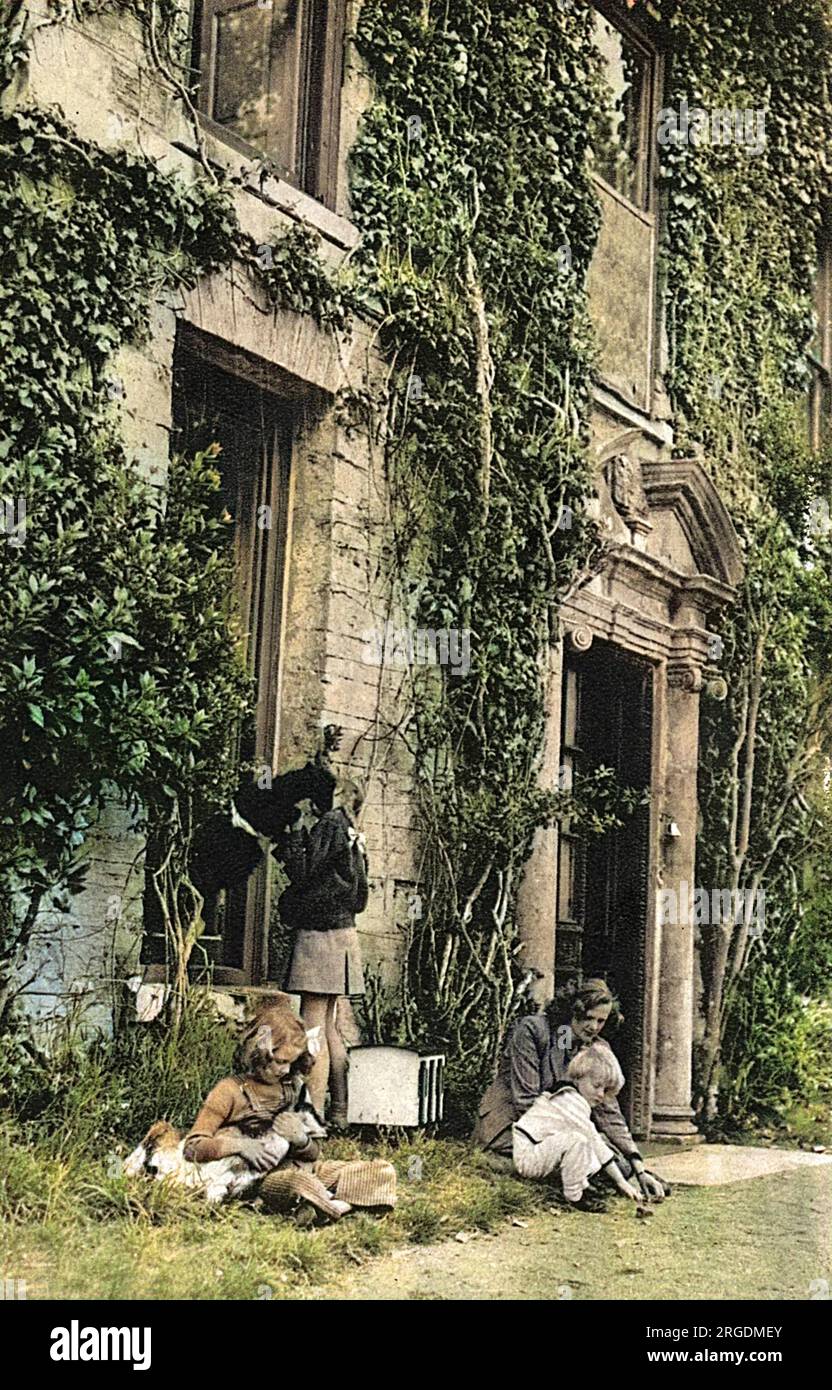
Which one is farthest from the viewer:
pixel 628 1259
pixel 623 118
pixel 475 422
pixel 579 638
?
pixel 623 118

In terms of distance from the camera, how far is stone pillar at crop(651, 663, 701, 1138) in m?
8.66

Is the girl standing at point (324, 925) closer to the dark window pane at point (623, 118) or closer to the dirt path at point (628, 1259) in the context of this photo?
the dirt path at point (628, 1259)

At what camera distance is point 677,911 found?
891 centimetres

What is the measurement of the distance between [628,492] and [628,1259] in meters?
4.28

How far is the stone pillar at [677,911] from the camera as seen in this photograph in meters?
8.66

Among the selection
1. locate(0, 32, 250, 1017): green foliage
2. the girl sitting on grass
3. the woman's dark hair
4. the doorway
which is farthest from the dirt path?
the doorway

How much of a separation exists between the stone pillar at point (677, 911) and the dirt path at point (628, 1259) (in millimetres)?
1839

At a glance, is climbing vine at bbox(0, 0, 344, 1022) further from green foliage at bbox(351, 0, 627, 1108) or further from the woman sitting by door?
the woman sitting by door

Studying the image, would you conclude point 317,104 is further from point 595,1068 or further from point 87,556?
point 595,1068

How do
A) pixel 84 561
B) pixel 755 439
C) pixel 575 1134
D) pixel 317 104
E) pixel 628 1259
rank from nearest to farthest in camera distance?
pixel 84 561
pixel 628 1259
pixel 575 1134
pixel 317 104
pixel 755 439

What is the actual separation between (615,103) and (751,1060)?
5.23 meters

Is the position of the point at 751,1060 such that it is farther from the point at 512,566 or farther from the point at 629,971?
the point at 512,566

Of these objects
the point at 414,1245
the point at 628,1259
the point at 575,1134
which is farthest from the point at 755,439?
the point at 414,1245
